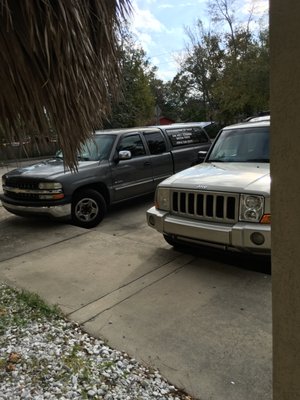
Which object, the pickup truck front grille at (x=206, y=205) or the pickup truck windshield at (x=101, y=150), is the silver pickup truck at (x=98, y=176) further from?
the pickup truck front grille at (x=206, y=205)

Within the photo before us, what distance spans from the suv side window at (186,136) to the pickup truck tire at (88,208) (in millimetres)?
2571

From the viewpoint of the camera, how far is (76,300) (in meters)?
4.14

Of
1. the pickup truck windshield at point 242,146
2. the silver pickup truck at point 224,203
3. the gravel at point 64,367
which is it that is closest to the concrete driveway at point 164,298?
the gravel at point 64,367

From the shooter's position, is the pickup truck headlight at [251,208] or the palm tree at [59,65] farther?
the pickup truck headlight at [251,208]

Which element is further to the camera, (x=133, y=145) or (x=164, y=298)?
(x=133, y=145)

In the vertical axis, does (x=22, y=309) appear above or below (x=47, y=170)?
below

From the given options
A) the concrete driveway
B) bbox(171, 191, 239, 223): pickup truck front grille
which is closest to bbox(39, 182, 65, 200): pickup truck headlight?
the concrete driveway

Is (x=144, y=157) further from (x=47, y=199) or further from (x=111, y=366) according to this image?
(x=111, y=366)

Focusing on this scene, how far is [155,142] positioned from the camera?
8.47m

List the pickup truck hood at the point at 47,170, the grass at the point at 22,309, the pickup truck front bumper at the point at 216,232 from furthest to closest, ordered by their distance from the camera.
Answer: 1. the pickup truck hood at the point at 47,170
2. the pickup truck front bumper at the point at 216,232
3. the grass at the point at 22,309

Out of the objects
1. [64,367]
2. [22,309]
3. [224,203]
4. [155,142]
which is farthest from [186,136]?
[64,367]

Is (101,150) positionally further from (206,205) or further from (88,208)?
(206,205)

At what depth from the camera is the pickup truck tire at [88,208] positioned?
6879mm

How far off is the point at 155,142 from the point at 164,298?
493 cm
